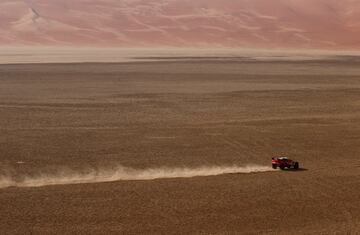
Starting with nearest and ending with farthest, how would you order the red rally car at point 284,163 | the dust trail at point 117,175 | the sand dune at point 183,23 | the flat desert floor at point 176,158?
the flat desert floor at point 176,158, the dust trail at point 117,175, the red rally car at point 284,163, the sand dune at point 183,23

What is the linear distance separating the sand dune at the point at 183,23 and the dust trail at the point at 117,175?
3406 inches

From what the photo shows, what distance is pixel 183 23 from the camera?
395 feet

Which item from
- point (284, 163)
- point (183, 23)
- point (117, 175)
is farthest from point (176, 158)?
point (183, 23)

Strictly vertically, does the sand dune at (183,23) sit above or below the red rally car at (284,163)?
below

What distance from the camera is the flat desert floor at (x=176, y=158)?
47.2 feet

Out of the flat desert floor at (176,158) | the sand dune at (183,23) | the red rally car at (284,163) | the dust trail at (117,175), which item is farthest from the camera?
the sand dune at (183,23)

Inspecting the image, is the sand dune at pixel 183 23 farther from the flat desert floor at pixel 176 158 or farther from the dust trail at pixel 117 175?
the dust trail at pixel 117 175

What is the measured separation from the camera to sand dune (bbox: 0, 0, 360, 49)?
109000 millimetres

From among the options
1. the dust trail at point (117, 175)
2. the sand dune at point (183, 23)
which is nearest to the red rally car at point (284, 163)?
the dust trail at point (117, 175)

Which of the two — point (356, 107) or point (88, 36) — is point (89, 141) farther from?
point (88, 36)

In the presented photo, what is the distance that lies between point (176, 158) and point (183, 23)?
333 ft

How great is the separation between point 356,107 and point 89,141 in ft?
47.6

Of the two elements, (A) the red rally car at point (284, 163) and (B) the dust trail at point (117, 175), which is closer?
(B) the dust trail at point (117, 175)

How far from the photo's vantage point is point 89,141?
22844 mm
